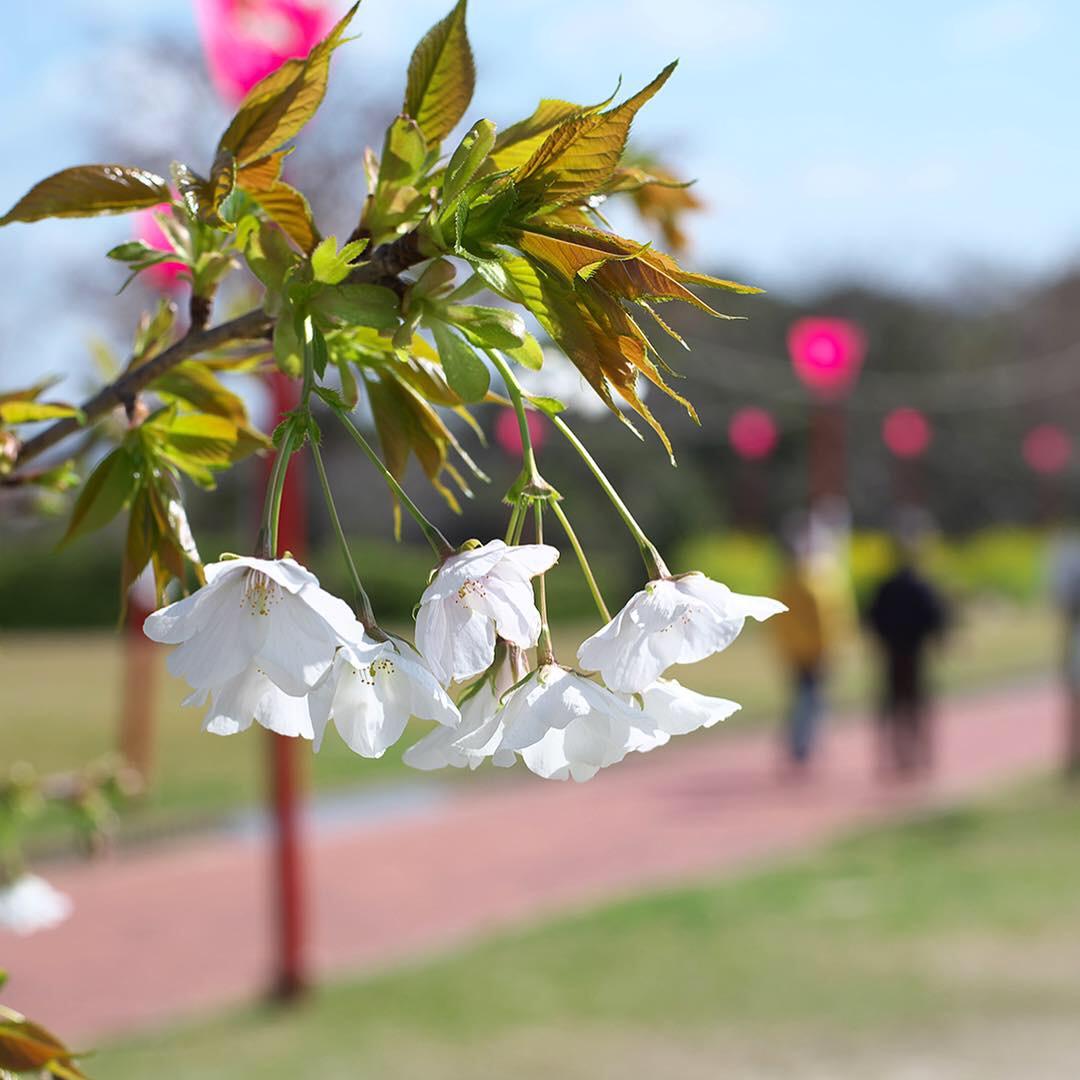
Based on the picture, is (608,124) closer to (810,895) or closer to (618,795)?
(810,895)

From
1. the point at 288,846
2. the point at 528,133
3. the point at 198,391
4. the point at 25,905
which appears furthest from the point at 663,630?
the point at 288,846

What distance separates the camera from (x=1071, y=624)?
→ 9.68 meters

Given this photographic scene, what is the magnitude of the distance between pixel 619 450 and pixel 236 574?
89.8ft

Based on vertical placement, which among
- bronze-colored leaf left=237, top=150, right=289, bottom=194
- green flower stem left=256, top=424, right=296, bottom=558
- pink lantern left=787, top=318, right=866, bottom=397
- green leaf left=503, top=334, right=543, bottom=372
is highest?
pink lantern left=787, top=318, right=866, bottom=397

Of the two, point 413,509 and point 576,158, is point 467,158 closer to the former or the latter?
point 576,158

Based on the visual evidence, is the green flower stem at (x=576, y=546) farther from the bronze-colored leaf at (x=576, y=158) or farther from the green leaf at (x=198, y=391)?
the green leaf at (x=198, y=391)

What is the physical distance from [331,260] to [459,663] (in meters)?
0.21

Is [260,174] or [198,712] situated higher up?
[198,712]

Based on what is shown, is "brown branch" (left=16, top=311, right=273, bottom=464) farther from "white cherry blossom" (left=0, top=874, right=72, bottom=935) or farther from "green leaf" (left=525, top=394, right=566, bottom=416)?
"white cherry blossom" (left=0, top=874, right=72, bottom=935)

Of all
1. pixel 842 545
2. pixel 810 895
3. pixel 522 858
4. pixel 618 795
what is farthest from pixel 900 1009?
pixel 842 545

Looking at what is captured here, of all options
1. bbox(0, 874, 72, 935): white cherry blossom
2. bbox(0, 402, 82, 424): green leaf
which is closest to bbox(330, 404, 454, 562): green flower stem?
bbox(0, 402, 82, 424): green leaf

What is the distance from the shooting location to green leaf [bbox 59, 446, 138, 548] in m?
0.95

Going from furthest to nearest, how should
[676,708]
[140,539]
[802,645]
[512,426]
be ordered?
[512,426], [802,645], [140,539], [676,708]

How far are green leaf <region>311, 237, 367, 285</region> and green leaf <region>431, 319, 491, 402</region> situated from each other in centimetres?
5
